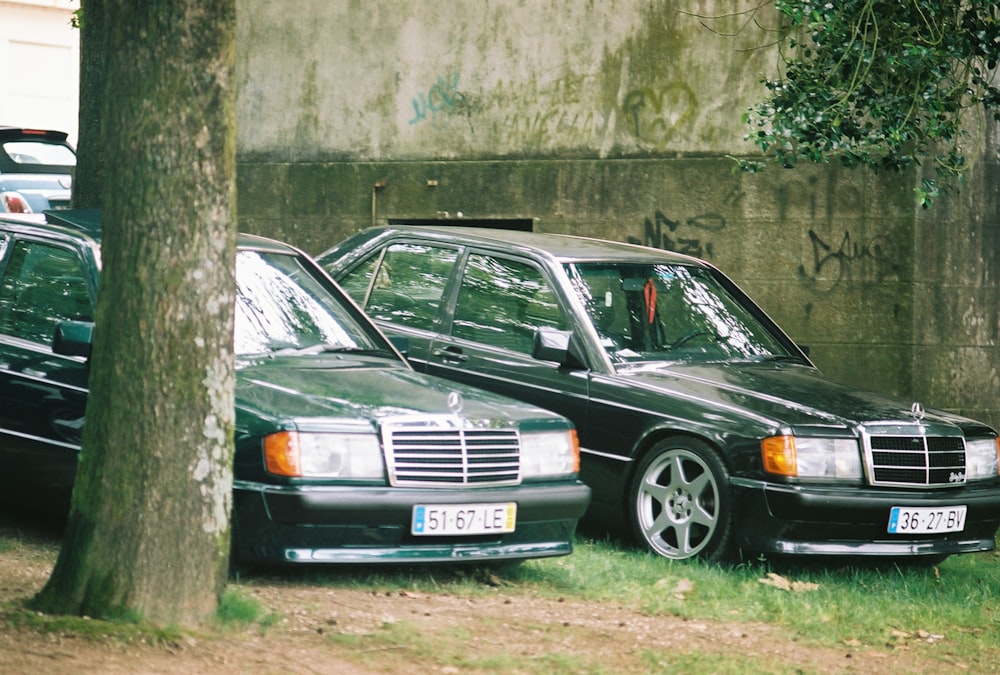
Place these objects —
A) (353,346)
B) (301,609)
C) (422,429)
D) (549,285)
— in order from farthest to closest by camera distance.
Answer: (549,285), (353,346), (422,429), (301,609)

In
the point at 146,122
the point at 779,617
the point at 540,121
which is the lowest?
the point at 779,617

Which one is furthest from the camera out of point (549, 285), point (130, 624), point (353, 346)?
point (549, 285)

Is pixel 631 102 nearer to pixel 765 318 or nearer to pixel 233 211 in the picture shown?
pixel 765 318

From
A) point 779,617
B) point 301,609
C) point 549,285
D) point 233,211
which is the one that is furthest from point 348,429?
point 549,285

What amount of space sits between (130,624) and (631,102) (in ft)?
29.8

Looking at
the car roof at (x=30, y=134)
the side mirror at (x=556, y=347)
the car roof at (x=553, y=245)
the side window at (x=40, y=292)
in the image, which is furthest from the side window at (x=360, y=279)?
the car roof at (x=30, y=134)

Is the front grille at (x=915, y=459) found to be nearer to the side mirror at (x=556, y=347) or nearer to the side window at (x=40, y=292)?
the side mirror at (x=556, y=347)

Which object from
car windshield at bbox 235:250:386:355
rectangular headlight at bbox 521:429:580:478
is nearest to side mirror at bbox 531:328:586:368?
car windshield at bbox 235:250:386:355

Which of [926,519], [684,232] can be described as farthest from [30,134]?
[926,519]

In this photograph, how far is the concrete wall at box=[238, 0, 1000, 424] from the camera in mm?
12523

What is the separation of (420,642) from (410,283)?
3.94 metres

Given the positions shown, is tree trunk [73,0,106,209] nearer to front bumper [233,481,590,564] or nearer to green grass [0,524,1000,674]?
green grass [0,524,1000,674]

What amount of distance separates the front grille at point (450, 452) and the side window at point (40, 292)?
1870mm

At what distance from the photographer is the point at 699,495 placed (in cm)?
770
